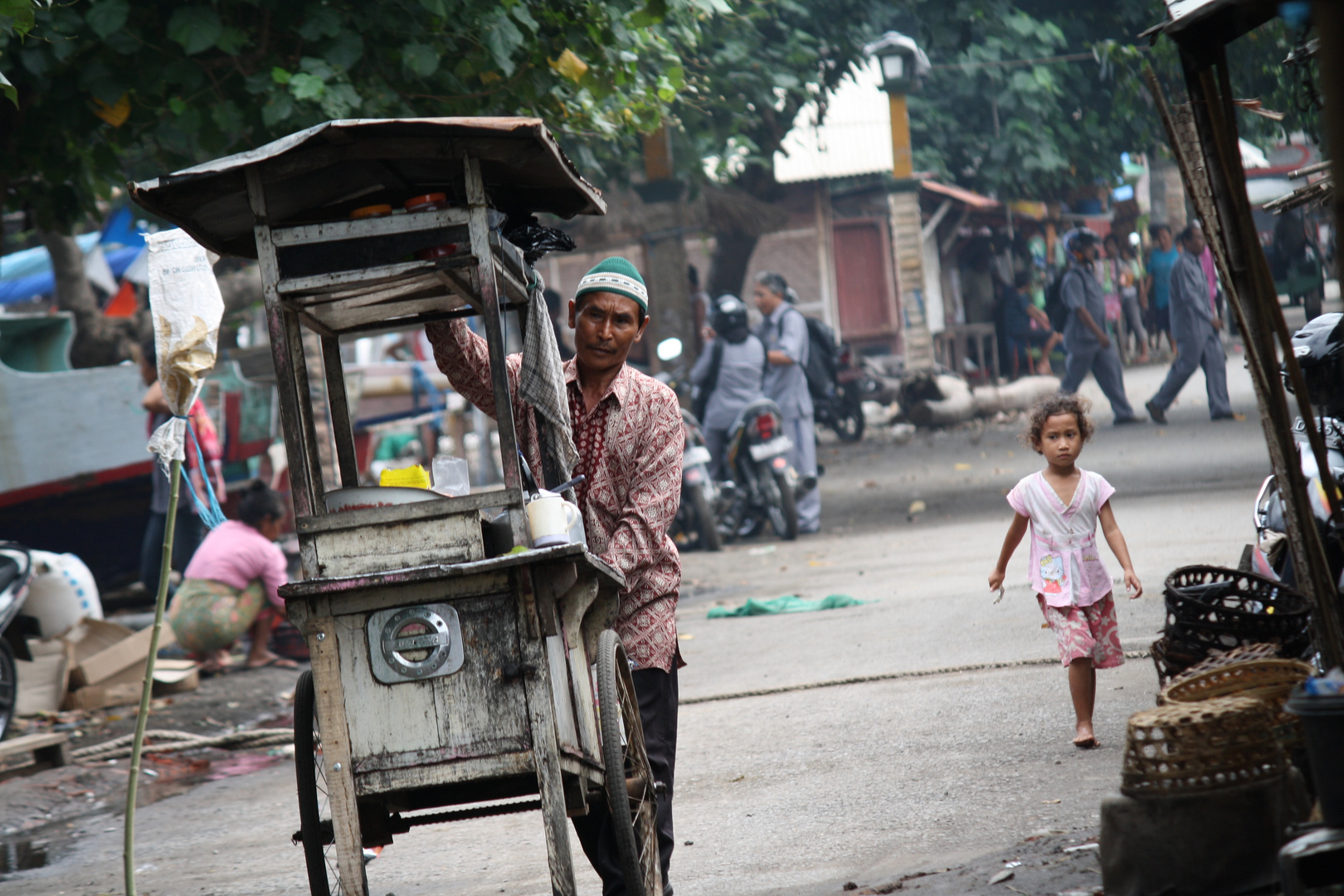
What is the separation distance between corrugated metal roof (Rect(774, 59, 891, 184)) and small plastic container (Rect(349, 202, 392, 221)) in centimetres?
2116

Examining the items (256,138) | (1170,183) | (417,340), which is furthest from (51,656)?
(1170,183)

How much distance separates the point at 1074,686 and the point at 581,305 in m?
2.41

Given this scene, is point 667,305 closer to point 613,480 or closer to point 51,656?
point 51,656

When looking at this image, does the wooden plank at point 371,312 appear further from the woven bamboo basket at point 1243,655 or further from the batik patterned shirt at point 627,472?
the woven bamboo basket at point 1243,655

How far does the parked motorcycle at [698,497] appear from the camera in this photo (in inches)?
478

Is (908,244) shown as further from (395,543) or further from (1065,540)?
(395,543)

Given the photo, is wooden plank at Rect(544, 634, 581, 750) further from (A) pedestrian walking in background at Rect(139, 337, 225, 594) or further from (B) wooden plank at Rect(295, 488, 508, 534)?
(A) pedestrian walking in background at Rect(139, 337, 225, 594)

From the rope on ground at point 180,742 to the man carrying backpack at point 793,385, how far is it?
22.3 ft

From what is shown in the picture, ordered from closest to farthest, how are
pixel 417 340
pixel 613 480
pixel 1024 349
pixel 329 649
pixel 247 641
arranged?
Answer: pixel 329 649, pixel 613 480, pixel 247 641, pixel 417 340, pixel 1024 349

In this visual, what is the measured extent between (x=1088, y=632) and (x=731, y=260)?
57.2 feet

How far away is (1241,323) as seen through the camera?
10.1ft

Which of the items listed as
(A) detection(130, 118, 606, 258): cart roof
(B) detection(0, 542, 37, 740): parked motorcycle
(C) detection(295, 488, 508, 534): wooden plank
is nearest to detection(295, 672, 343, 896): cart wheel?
(C) detection(295, 488, 508, 534): wooden plank

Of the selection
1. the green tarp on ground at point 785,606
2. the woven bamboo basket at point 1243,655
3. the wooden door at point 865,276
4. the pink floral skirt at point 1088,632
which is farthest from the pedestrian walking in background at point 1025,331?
the woven bamboo basket at point 1243,655

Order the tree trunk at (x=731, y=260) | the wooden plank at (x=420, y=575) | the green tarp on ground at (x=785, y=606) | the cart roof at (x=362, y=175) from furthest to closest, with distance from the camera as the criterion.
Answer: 1. the tree trunk at (x=731, y=260)
2. the green tarp on ground at (x=785, y=606)
3. the cart roof at (x=362, y=175)
4. the wooden plank at (x=420, y=575)
